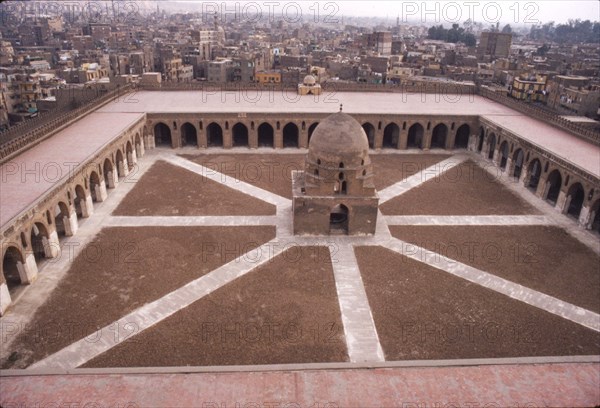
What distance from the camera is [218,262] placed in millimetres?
22547

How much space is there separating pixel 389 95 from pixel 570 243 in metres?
30.2

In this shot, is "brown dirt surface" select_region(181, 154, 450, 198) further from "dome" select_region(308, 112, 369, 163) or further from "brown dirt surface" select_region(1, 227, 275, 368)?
"brown dirt surface" select_region(1, 227, 275, 368)

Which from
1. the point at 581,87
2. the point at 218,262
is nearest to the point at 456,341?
the point at 218,262

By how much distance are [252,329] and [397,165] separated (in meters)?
24.0

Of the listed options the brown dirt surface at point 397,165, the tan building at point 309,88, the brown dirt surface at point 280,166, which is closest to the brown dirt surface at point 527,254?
the brown dirt surface at point 397,165

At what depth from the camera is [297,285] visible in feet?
68.3

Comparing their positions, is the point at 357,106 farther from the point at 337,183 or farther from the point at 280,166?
the point at 337,183

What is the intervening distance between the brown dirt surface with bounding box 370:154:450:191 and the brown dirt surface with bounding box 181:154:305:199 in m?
6.49

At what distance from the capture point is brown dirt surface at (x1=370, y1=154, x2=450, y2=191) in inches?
1356

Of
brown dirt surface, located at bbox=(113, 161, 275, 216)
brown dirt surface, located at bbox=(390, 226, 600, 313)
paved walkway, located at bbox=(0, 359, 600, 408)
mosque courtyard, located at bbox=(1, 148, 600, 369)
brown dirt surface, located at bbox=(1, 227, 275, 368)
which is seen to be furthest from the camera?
brown dirt surface, located at bbox=(113, 161, 275, 216)

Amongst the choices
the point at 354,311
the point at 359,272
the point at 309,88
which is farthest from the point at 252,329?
the point at 309,88

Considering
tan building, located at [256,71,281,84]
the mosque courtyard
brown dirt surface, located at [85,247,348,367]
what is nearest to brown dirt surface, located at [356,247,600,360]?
the mosque courtyard

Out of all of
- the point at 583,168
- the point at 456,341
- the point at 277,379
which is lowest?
the point at 456,341

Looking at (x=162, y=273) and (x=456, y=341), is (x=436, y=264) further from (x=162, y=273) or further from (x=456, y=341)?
(x=162, y=273)
